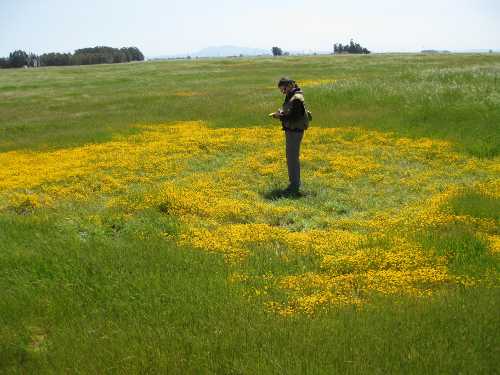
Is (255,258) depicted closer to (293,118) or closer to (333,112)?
(293,118)

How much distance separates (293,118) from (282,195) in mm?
2244

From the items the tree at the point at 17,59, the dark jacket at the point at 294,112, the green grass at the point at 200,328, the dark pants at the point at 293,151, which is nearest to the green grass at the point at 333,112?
the dark pants at the point at 293,151

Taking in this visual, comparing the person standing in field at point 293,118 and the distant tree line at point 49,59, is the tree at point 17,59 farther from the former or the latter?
the person standing in field at point 293,118

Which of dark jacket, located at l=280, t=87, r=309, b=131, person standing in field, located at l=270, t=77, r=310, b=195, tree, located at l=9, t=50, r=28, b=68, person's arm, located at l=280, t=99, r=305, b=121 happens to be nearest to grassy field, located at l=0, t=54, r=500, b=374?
person standing in field, located at l=270, t=77, r=310, b=195

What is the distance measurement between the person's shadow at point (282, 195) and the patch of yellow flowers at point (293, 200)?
8.5 inches

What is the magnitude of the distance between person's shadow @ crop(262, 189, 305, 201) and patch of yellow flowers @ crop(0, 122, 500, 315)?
216 millimetres

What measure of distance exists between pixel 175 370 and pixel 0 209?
976 cm

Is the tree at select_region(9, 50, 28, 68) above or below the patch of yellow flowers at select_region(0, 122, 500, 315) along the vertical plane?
above

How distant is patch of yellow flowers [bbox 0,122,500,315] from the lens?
24.8 ft

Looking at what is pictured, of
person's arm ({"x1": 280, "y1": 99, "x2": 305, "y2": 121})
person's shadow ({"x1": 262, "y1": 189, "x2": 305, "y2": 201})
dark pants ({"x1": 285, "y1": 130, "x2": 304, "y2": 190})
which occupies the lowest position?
person's shadow ({"x1": 262, "y1": 189, "x2": 305, "y2": 201})

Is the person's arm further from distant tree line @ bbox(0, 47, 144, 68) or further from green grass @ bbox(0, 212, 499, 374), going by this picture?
distant tree line @ bbox(0, 47, 144, 68)

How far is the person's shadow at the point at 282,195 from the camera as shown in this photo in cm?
1305

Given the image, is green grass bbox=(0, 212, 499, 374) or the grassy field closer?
green grass bbox=(0, 212, 499, 374)

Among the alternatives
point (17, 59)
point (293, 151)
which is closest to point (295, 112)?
point (293, 151)
